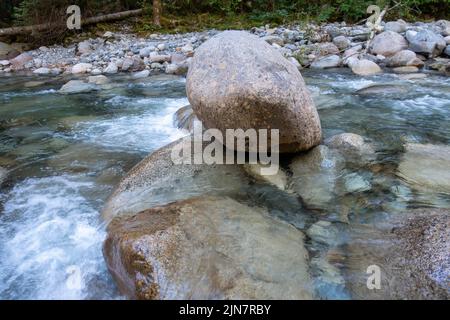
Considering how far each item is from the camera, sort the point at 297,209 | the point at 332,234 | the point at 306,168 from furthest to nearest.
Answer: the point at 306,168 < the point at 297,209 < the point at 332,234

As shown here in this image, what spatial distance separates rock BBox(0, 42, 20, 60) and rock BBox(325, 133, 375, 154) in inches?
431

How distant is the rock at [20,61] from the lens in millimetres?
10983

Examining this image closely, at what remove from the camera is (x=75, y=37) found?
506 inches

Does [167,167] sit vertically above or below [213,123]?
below

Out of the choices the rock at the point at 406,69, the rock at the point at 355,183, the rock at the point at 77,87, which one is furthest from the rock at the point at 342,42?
the rock at the point at 355,183

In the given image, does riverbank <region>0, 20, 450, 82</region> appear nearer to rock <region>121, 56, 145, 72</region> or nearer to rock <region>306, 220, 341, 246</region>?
rock <region>121, 56, 145, 72</region>

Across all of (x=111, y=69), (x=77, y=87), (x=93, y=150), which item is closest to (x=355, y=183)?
(x=93, y=150)

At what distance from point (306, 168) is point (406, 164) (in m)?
0.96

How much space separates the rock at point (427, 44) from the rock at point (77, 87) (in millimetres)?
7078

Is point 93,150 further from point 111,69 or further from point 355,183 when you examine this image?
point 111,69

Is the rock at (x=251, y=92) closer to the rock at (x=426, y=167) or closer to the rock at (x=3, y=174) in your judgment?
the rock at (x=426, y=167)

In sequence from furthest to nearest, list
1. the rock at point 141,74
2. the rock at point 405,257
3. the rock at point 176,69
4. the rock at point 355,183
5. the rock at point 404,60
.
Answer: the rock at point 176,69, the rock at point 141,74, the rock at point 404,60, the rock at point 355,183, the rock at point 405,257
